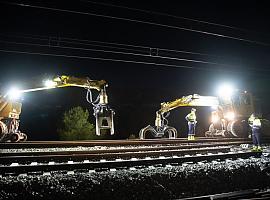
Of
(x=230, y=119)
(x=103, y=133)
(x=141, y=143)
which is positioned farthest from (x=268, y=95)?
(x=141, y=143)

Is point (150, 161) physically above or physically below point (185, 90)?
below

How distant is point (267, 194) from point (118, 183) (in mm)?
3388

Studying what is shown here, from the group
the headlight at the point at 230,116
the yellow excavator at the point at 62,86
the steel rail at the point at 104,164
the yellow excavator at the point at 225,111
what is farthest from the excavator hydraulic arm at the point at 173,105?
the steel rail at the point at 104,164

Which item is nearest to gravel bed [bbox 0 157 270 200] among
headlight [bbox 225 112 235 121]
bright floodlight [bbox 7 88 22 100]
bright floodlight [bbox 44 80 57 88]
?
bright floodlight [bbox 44 80 57 88]

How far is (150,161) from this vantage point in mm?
6926

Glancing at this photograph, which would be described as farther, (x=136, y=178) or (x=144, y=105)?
(x=144, y=105)

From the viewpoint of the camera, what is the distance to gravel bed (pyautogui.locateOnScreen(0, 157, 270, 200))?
4.82m

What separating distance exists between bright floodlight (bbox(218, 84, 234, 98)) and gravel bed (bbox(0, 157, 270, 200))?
1019 centimetres

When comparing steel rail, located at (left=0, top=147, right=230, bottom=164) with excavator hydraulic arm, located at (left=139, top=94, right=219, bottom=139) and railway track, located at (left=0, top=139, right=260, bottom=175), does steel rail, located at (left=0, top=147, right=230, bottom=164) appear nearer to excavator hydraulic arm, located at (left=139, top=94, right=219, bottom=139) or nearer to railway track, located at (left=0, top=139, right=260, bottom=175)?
railway track, located at (left=0, top=139, right=260, bottom=175)

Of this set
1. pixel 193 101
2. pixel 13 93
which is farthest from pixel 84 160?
pixel 193 101

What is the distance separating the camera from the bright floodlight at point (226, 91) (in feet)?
54.4

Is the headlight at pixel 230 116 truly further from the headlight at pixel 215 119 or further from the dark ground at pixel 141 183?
the dark ground at pixel 141 183

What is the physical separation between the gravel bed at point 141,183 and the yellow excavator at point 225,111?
8.86 metres

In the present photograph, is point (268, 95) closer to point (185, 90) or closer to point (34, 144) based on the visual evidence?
point (185, 90)
